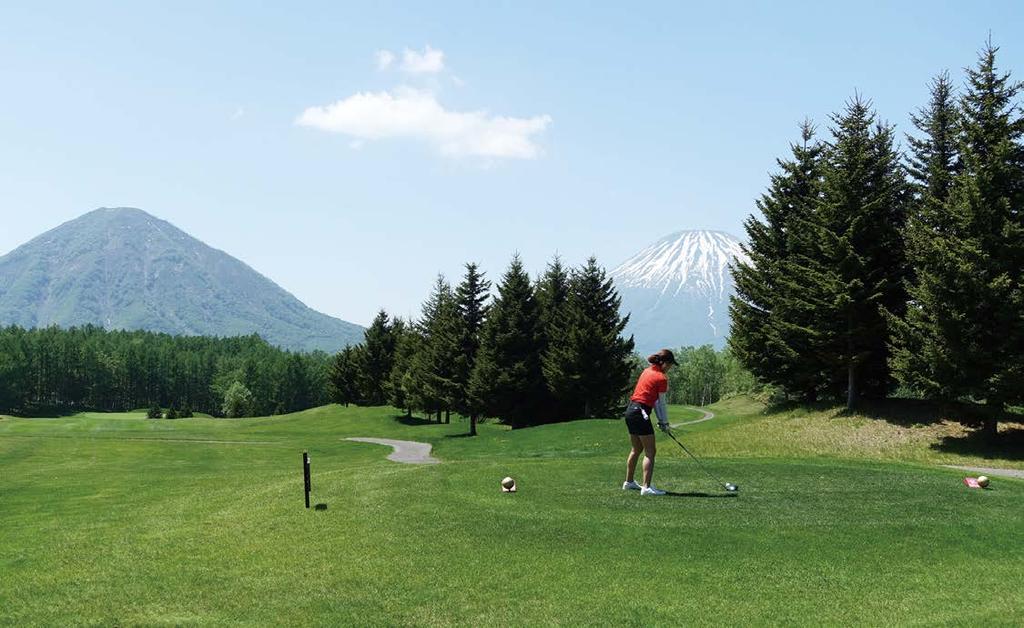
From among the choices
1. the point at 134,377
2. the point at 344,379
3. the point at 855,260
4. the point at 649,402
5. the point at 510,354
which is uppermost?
the point at 855,260

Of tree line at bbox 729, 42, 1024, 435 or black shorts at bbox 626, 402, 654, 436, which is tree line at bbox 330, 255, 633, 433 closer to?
tree line at bbox 729, 42, 1024, 435

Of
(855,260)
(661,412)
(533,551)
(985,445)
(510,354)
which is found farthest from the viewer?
(510,354)

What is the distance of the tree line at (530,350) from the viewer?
5562 centimetres

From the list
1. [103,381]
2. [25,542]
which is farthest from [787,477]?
[103,381]

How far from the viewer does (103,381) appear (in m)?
159

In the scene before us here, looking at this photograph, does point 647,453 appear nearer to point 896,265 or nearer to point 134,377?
point 896,265

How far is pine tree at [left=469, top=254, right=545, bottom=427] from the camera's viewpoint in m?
57.2

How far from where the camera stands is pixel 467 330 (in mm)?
62562

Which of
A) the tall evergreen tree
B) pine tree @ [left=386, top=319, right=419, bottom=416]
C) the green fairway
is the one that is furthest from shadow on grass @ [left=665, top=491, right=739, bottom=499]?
pine tree @ [left=386, top=319, right=419, bottom=416]

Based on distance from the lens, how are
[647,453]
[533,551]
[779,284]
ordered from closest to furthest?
1. [533,551]
2. [647,453]
3. [779,284]

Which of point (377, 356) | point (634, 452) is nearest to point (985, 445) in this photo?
point (634, 452)

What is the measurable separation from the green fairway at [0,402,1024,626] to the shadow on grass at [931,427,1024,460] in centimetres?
1045

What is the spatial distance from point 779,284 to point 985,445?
13.3 meters

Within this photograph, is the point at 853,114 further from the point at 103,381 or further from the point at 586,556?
the point at 103,381
